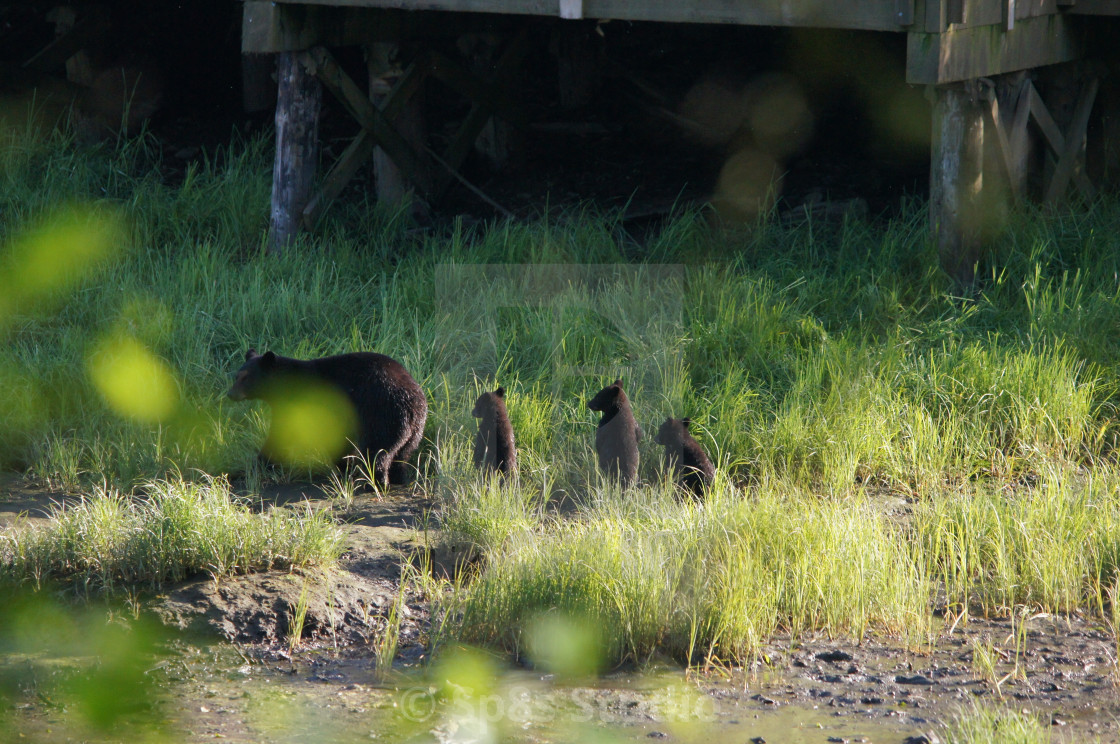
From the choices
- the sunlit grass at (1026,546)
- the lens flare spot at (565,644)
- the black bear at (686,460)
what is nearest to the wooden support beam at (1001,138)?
the sunlit grass at (1026,546)

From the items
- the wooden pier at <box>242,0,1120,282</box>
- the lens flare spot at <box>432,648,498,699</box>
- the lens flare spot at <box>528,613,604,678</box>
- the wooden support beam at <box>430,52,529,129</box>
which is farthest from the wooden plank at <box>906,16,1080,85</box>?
the lens flare spot at <box>432,648,498,699</box>

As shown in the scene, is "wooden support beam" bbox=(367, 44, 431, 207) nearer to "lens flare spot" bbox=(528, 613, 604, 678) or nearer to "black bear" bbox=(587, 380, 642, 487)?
"black bear" bbox=(587, 380, 642, 487)

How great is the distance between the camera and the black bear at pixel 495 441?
554cm

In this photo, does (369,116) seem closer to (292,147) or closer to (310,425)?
(292,147)

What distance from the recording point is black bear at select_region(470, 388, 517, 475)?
18.2ft

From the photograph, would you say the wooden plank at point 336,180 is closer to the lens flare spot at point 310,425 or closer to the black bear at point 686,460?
the lens flare spot at point 310,425

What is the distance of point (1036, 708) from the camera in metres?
3.97

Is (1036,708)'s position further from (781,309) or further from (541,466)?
(781,309)

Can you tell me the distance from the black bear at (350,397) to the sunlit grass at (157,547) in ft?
2.95

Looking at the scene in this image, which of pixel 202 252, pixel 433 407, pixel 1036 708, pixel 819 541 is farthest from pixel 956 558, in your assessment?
pixel 202 252

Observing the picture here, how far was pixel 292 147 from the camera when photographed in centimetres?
850

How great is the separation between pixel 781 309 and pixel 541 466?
1.97 metres

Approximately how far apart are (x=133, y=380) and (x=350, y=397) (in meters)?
1.54

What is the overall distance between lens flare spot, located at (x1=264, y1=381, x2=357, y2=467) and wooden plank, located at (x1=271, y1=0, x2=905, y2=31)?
9.66 feet
